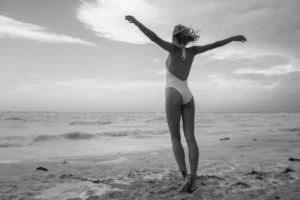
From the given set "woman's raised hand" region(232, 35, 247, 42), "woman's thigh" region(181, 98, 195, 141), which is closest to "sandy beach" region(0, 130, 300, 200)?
"woman's thigh" region(181, 98, 195, 141)

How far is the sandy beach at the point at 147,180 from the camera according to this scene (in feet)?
11.6

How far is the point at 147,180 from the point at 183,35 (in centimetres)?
214

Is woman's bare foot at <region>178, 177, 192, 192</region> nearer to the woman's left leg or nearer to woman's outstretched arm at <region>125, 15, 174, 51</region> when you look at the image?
the woman's left leg

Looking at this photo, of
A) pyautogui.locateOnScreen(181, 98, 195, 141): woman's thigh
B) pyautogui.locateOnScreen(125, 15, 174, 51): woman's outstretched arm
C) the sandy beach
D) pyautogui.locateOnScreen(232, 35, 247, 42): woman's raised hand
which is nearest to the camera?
pyautogui.locateOnScreen(125, 15, 174, 51): woman's outstretched arm

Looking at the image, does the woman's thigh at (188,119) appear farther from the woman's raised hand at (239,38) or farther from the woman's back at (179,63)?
the woman's raised hand at (239,38)

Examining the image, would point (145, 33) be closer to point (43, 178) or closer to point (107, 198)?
point (107, 198)

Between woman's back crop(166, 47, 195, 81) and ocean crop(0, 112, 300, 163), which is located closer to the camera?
woman's back crop(166, 47, 195, 81)

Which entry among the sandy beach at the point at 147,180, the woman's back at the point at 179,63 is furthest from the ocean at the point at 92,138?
the woman's back at the point at 179,63

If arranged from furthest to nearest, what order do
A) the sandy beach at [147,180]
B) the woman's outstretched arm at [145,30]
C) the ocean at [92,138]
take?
the ocean at [92,138], the sandy beach at [147,180], the woman's outstretched arm at [145,30]

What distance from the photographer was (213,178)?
4.41 metres

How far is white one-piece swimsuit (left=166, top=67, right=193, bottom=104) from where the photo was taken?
3.80m

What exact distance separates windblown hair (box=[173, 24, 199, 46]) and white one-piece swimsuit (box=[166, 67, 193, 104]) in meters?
0.42

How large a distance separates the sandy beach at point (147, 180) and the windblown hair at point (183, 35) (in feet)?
6.18

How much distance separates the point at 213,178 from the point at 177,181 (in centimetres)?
61
